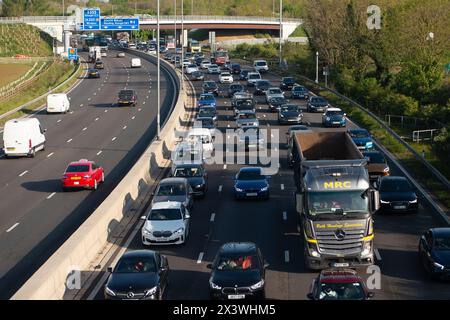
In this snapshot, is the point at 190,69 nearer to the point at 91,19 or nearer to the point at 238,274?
the point at 91,19

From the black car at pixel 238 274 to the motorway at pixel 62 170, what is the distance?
5847 mm

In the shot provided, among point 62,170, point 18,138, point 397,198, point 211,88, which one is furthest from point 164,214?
point 211,88

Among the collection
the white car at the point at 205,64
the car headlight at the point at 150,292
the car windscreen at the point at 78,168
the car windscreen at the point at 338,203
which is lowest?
the car headlight at the point at 150,292

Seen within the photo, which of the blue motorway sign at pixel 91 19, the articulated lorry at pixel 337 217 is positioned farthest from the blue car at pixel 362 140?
the blue motorway sign at pixel 91 19

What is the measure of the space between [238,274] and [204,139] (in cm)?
2670

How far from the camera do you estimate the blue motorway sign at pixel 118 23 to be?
4815 inches

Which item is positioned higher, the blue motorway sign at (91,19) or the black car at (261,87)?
the blue motorway sign at (91,19)

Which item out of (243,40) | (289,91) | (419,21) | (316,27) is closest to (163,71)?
(316,27)

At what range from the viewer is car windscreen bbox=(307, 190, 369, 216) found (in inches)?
974

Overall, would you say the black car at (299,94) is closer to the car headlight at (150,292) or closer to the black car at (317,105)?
the black car at (317,105)

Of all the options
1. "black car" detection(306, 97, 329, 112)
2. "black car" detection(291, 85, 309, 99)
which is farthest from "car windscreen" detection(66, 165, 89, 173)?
"black car" detection(291, 85, 309, 99)

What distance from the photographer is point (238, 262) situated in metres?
22.9

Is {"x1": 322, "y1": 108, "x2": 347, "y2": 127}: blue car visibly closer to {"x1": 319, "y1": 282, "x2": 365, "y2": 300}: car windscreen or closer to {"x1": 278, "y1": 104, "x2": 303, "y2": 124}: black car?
{"x1": 278, "y1": 104, "x2": 303, "y2": 124}: black car

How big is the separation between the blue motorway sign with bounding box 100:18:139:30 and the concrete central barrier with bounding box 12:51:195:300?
243 feet
